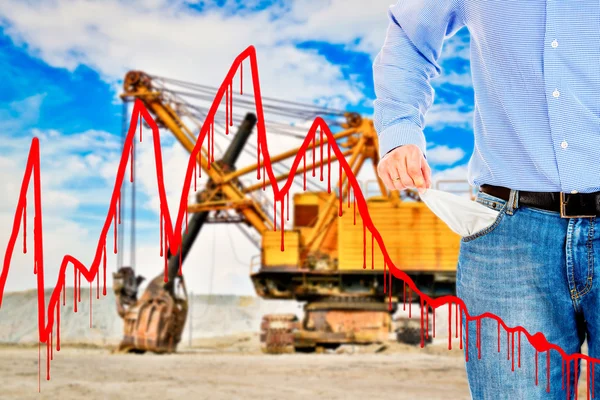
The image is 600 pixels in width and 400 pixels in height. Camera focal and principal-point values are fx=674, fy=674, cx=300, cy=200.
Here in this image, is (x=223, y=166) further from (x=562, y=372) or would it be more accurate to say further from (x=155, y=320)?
(x=562, y=372)

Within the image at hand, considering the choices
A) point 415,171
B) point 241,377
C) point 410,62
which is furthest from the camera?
point 241,377

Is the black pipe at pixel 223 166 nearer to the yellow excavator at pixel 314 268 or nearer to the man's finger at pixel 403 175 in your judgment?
the yellow excavator at pixel 314 268

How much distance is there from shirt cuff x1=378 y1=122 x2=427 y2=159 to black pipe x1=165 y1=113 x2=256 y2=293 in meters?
9.57

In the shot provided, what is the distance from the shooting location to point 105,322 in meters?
35.6

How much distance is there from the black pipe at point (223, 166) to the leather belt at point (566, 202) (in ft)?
31.8

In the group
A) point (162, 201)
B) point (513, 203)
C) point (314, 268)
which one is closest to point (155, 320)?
point (314, 268)

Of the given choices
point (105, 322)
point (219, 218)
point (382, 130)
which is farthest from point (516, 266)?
point (105, 322)

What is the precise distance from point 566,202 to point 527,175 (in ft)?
0.31

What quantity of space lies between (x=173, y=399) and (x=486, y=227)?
5.09m

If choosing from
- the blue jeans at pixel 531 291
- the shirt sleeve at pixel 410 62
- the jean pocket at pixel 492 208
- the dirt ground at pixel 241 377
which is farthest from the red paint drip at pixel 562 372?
the dirt ground at pixel 241 377

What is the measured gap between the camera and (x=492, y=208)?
1.43m

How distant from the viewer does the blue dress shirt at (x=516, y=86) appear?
53.5 inches

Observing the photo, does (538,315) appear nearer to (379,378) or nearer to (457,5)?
(457,5)

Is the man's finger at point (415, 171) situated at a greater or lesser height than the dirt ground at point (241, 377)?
greater
